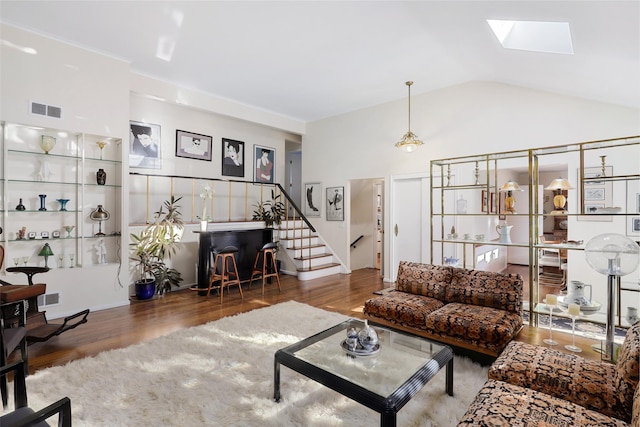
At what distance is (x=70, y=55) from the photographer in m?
4.04

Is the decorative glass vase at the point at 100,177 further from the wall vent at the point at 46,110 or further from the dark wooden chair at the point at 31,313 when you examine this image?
the dark wooden chair at the point at 31,313

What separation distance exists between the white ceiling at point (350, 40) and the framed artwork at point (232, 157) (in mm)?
1768

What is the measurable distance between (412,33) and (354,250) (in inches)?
201

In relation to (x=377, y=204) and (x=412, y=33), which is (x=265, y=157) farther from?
(x=412, y=33)

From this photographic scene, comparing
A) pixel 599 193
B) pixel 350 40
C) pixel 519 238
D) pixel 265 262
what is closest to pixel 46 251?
pixel 265 262

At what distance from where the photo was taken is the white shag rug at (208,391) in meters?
2.05

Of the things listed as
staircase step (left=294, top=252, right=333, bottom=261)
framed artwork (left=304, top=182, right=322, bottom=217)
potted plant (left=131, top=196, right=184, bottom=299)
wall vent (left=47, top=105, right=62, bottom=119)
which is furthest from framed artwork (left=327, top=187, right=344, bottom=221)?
wall vent (left=47, top=105, right=62, bottom=119)

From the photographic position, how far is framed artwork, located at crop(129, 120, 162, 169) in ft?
17.6

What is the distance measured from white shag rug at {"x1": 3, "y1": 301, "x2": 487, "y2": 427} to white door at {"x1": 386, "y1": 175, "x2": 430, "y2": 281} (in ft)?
10.7

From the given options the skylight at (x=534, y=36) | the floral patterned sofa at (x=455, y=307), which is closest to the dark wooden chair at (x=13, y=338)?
the floral patterned sofa at (x=455, y=307)

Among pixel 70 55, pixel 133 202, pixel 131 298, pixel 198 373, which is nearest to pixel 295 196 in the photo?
pixel 133 202

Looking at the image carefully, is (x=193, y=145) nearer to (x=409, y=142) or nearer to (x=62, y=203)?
(x=62, y=203)

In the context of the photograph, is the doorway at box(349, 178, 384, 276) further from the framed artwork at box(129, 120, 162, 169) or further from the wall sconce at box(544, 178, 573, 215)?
the wall sconce at box(544, 178, 573, 215)

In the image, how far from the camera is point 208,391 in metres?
2.36
